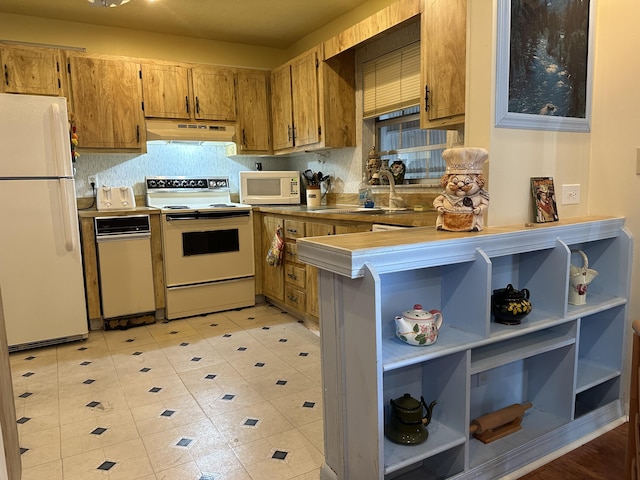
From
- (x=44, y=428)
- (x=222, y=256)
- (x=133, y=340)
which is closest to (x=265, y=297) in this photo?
(x=222, y=256)

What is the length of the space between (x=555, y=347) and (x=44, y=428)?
2385 mm

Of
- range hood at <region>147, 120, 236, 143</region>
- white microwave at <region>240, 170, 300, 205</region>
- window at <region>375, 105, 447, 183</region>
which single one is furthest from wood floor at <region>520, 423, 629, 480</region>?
range hood at <region>147, 120, 236, 143</region>

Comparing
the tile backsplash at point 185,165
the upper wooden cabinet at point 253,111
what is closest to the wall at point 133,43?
the upper wooden cabinet at point 253,111

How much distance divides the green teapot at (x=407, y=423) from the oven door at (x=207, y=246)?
108 inches

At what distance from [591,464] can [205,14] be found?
414 cm

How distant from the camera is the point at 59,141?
3074 mm

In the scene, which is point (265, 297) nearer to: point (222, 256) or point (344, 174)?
point (222, 256)

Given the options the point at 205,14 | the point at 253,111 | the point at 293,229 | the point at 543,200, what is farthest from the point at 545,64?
the point at 253,111

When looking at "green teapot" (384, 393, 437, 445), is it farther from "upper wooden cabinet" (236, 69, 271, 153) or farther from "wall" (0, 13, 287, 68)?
"wall" (0, 13, 287, 68)

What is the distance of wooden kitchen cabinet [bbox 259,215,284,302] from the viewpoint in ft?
12.8

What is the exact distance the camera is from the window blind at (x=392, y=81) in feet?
10.6

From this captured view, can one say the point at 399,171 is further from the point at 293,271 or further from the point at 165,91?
the point at 165,91

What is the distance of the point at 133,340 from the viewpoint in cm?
342

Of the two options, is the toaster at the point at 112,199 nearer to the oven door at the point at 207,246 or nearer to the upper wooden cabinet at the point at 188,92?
the oven door at the point at 207,246
